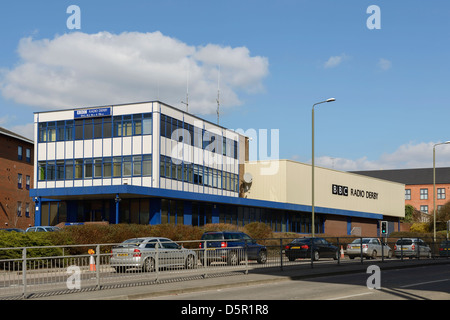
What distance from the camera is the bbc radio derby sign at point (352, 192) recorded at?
71062 mm

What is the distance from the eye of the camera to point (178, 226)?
39.1 metres

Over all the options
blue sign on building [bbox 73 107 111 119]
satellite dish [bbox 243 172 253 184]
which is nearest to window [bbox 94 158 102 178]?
blue sign on building [bbox 73 107 111 119]

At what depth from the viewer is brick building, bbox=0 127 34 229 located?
212 ft

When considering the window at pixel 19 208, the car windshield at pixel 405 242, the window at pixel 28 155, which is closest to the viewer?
the car windshield at pixel 405 242

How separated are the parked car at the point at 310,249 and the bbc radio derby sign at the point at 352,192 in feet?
132

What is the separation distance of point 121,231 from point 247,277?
14558 mm

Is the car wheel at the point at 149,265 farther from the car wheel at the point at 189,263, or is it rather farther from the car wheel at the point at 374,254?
the car wheel at the point at 374,254

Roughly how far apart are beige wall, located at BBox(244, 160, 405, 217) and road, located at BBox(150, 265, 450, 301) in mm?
41196


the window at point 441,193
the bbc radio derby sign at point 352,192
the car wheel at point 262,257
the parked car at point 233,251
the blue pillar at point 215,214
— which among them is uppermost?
the window at point 441,193

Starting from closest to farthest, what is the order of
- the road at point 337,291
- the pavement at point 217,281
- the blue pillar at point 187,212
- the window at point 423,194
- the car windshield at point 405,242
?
the road at point 337,291 → the pavement at point 217,281 → the car windshield at point 405,242 → the blue pillar at point 187,212 → the window at point 423,194

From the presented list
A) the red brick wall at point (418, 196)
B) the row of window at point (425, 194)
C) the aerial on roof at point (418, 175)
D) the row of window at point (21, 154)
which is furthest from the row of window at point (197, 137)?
the aerial on roof at point (418, 175)

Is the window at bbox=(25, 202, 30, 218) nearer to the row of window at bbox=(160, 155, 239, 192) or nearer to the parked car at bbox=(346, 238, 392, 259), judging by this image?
the row of window at bbox=(160, 155, 239, 192)

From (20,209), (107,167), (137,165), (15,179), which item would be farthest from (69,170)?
(20,209)
